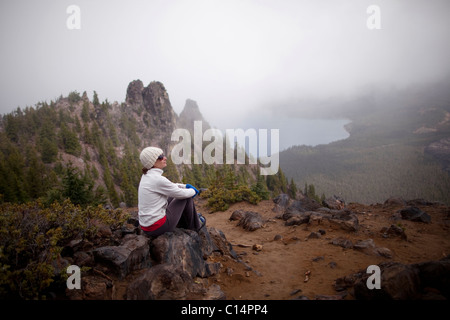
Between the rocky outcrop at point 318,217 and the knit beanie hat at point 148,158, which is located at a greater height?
the knit beanie hat at point 148,158

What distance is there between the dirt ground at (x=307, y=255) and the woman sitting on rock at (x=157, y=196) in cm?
164

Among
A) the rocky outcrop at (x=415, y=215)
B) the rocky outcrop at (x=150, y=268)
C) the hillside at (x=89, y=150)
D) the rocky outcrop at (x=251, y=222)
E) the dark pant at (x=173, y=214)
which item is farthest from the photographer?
the hillside at (x=89, y=150)

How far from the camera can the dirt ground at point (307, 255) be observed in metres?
4.54

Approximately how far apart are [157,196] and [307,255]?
451cm

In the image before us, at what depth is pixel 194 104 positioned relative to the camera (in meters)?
194

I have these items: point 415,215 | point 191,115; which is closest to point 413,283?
point 415,215

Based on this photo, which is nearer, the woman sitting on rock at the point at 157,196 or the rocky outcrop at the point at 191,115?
the woman sitting on rock at the point at 157,196

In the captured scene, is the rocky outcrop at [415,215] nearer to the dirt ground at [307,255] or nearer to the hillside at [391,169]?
the dirt ground at [307,255]

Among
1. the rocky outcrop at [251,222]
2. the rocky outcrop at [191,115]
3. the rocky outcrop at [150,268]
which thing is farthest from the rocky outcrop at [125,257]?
the rocky outcrop at [191,115]
